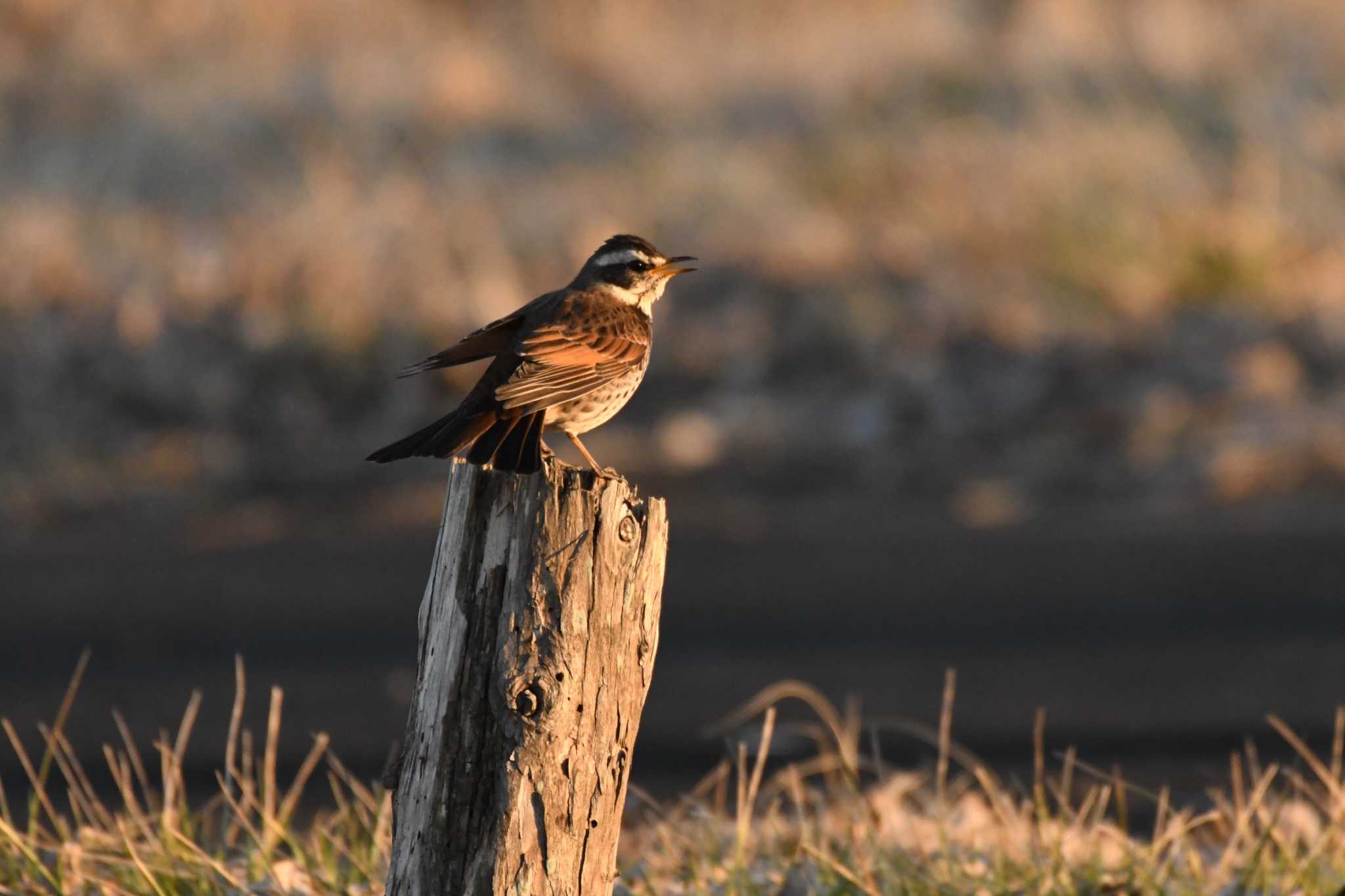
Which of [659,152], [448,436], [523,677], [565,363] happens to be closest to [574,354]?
[565,363]

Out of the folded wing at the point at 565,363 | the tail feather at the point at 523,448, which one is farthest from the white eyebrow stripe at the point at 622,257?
the tail feather at the point at 523,448

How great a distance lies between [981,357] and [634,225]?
327 cm

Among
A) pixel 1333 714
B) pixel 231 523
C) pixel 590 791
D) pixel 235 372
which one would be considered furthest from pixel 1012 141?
pixel 590 791

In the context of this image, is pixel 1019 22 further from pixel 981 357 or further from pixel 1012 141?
pixel 981 357

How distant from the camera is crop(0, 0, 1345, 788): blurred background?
27.7 feet

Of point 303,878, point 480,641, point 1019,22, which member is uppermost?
point 1019,22

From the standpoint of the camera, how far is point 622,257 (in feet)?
17.1

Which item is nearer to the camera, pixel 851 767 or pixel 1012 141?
pixel 851 767

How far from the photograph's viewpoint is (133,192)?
53.1 feet

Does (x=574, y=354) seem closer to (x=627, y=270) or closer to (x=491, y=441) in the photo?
(x=491, y=441)

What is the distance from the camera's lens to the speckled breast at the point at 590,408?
4461mm

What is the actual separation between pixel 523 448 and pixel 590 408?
74 cm

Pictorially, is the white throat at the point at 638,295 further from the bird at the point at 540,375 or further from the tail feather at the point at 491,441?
the tail feather at the point at 491,441

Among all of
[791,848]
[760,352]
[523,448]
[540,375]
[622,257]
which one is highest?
[622,257]
